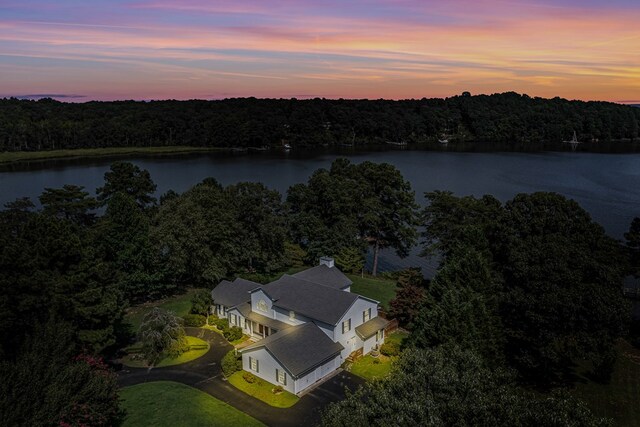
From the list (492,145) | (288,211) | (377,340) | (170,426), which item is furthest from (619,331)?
(492,145)

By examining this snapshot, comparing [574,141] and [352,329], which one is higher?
[574,141]

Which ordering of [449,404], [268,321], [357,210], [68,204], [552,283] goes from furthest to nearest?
[357,210], [68,204], [268,321], [552,283], [449,404]

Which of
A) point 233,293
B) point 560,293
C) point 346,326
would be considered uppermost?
point 560,293

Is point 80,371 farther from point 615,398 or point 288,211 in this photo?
point 288,211

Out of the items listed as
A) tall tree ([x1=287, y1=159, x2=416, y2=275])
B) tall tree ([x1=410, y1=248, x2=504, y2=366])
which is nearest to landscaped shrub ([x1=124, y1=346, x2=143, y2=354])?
tall tree ([x1=410, y1=248, x2=504, y2=366])

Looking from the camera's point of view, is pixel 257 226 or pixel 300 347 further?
pixel 257 226

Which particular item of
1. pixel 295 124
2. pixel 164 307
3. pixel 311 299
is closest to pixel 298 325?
pixel 311 299

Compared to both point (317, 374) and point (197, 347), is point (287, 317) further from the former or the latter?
point (197, 347)
